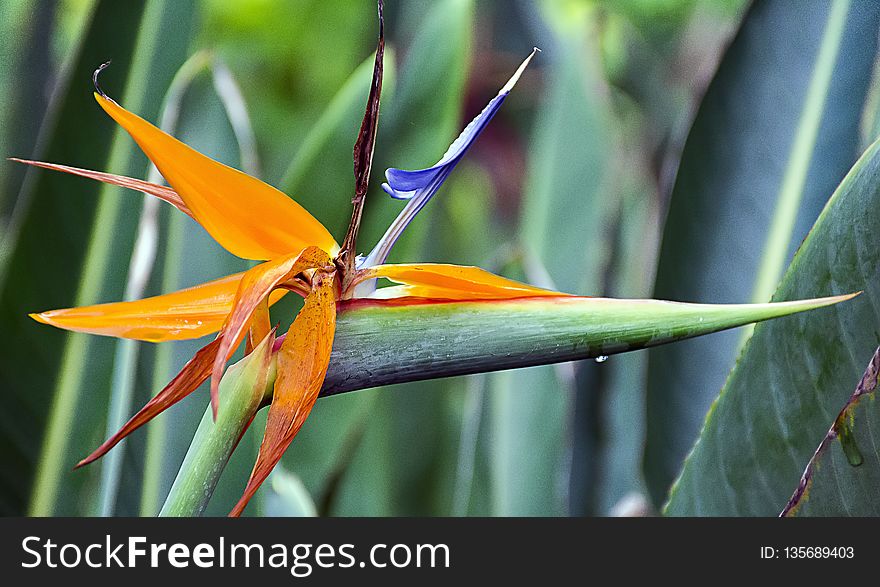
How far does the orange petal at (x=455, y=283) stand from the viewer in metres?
0.32

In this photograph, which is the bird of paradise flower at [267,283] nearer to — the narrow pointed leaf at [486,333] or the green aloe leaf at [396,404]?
the narrow pointed leaf at [486,333]

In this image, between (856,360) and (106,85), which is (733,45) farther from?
(106,85)

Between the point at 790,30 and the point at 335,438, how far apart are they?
0.54 m

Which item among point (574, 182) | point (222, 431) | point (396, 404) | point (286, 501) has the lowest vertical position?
point (222, 431)

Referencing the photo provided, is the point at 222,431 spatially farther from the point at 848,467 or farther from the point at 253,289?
the point at 848,467

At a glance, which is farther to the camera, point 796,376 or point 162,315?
point 796,376

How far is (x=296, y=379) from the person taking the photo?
0.98ft

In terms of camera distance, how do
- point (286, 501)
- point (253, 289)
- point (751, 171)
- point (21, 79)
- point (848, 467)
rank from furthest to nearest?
1. point (21, 79)
2. point (751, 171)
3. point (286, 501)
4. point (848, 467)
5. point (253, 289)

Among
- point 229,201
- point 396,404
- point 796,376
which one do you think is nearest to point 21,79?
point 396,404

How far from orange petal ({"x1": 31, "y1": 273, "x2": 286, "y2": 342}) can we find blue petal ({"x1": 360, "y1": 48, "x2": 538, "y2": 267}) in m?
0.06

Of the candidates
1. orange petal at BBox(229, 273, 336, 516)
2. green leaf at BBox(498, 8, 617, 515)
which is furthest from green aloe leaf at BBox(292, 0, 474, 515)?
orange petal at BBox(229, 273, 336, 516)

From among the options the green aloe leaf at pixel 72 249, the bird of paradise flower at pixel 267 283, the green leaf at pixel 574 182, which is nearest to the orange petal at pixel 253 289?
the bird of paradise flower at pixel 267 283

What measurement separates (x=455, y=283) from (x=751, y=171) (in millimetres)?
518

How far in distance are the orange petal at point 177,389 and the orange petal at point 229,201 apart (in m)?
0.05
